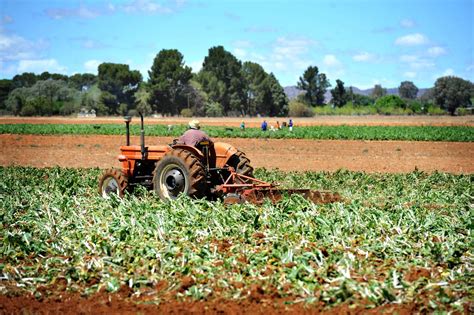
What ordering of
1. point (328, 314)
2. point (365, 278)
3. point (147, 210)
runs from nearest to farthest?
Result: point (328, 314)
point (365, 278)
point (147, 210)

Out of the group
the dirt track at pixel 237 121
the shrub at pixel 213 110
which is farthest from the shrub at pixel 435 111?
the shrub at pixel 213 110

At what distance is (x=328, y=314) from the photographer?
22.3 feet

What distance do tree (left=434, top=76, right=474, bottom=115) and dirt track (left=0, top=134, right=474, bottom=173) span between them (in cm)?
8950

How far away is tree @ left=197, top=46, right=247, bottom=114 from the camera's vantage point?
11719 cm

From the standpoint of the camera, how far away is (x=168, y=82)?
106 metres

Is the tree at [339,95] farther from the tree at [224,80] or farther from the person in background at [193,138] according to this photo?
the person in background at [193,138]

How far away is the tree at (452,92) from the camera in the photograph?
404 feet

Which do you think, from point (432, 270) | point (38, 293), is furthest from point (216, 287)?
point (432, 270)

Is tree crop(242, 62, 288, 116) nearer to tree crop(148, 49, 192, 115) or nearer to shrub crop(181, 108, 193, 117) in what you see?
tree crop(148, 49, 192, 115)

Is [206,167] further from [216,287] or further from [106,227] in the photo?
[216,287]

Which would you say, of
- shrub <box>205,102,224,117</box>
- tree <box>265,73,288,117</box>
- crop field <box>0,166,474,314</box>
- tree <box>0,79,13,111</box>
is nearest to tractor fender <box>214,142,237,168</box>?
crop field <box>0,166,474,314</box>

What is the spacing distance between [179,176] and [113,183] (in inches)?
82.6

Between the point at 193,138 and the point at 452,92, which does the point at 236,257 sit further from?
the point at 452,92

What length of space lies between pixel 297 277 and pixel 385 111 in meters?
113
